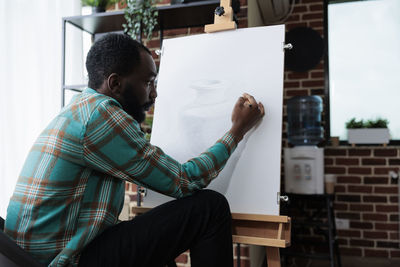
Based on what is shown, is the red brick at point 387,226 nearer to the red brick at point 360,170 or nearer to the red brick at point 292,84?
the red brick at point 360,170

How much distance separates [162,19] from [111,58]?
42.8 inches

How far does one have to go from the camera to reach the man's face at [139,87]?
1.17m

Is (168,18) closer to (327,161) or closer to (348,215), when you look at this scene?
(327,161)

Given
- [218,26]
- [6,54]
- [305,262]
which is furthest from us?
[305,262]

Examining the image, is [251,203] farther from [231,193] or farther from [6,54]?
[6,54]

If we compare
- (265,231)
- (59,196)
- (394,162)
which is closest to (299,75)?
(394,162)

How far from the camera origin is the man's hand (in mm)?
1265

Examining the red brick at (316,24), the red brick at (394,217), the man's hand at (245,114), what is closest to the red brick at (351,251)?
the red brick at (394,217)

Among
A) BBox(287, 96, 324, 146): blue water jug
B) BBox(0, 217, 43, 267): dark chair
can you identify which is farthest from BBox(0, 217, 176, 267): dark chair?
BBox(287, 96, 324, 146): blue water jug

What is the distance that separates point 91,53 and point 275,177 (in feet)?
2.57

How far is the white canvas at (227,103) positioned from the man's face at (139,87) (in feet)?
0.82

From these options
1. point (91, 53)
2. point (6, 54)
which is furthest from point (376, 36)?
point (6, 54)

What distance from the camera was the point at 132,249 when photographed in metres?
0.97

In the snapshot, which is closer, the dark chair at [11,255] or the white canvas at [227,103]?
the dark chair at [11,255]
